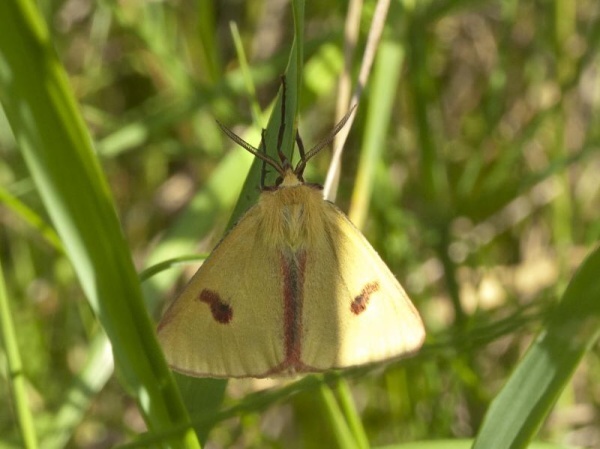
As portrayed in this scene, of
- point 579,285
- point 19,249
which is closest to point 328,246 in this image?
point 579,285

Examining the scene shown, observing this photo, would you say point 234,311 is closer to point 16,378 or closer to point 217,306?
point 217,306

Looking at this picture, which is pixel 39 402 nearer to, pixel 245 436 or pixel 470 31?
pixel 245 436

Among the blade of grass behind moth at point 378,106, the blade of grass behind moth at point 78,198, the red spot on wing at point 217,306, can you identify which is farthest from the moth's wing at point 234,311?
the blade of grass behind moth at point 378,106

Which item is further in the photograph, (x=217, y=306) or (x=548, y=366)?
(x=217, y=306)

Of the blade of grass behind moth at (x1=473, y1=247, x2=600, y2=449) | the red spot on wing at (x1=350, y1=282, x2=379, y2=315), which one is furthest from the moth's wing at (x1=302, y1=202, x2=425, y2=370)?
Result: the blade of grass behind moth at (x1=473, y1=247, x2=600, y2=449)

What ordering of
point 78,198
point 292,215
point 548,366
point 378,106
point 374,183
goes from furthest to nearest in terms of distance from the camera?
point 374,183 < point 378,106 < point 292,215 < point 548,366 < point 78,198

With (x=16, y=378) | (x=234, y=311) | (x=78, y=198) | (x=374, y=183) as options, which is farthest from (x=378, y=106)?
(x=78, y=198)
